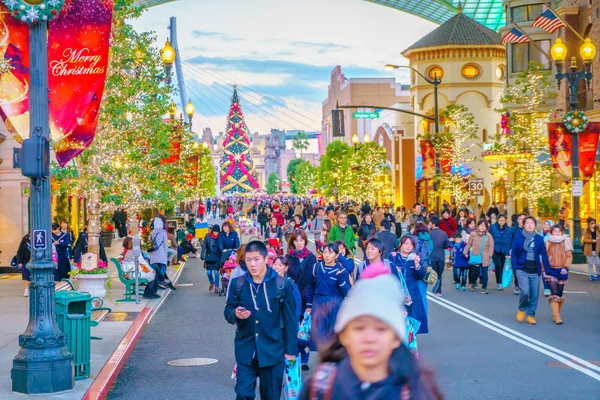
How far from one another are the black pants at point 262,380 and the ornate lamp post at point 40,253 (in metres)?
3.38

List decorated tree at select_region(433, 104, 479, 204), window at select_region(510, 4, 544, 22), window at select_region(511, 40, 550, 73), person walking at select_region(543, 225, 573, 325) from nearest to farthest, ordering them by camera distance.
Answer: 1. person walking at select_region(543, 225, 573, 325)
2. decorated tree at select_region(433, 104, 479, 204)
3. window at select_region(511, 40, 550, 73)
4. window at select_region(510, 4, 544, 22)

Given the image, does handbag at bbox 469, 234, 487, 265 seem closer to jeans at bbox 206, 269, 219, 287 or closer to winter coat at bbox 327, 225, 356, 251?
winter coat at bbox 327, 225, 356, 251

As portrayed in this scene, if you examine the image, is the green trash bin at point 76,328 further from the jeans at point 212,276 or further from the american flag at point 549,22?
the american flag at point 549,22

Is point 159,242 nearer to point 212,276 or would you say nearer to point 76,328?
point 212,276

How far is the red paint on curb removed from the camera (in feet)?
35.1

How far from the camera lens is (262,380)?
811cm

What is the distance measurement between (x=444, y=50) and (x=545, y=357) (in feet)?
198

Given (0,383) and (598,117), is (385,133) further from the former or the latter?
(0,383)

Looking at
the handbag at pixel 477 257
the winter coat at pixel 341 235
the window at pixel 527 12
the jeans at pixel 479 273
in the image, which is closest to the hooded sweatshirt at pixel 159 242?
the winter coat at pixel 341 235

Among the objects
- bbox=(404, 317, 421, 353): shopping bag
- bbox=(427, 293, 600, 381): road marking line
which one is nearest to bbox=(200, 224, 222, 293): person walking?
bbox=(427, 293, 600, 381): road marking line

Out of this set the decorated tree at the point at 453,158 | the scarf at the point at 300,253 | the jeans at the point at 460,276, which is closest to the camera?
the scarf at the point at 300,253

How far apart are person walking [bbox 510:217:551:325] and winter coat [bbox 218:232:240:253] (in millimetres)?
7284

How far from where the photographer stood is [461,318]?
1720 cm

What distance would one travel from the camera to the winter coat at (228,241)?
21578 millimetres
